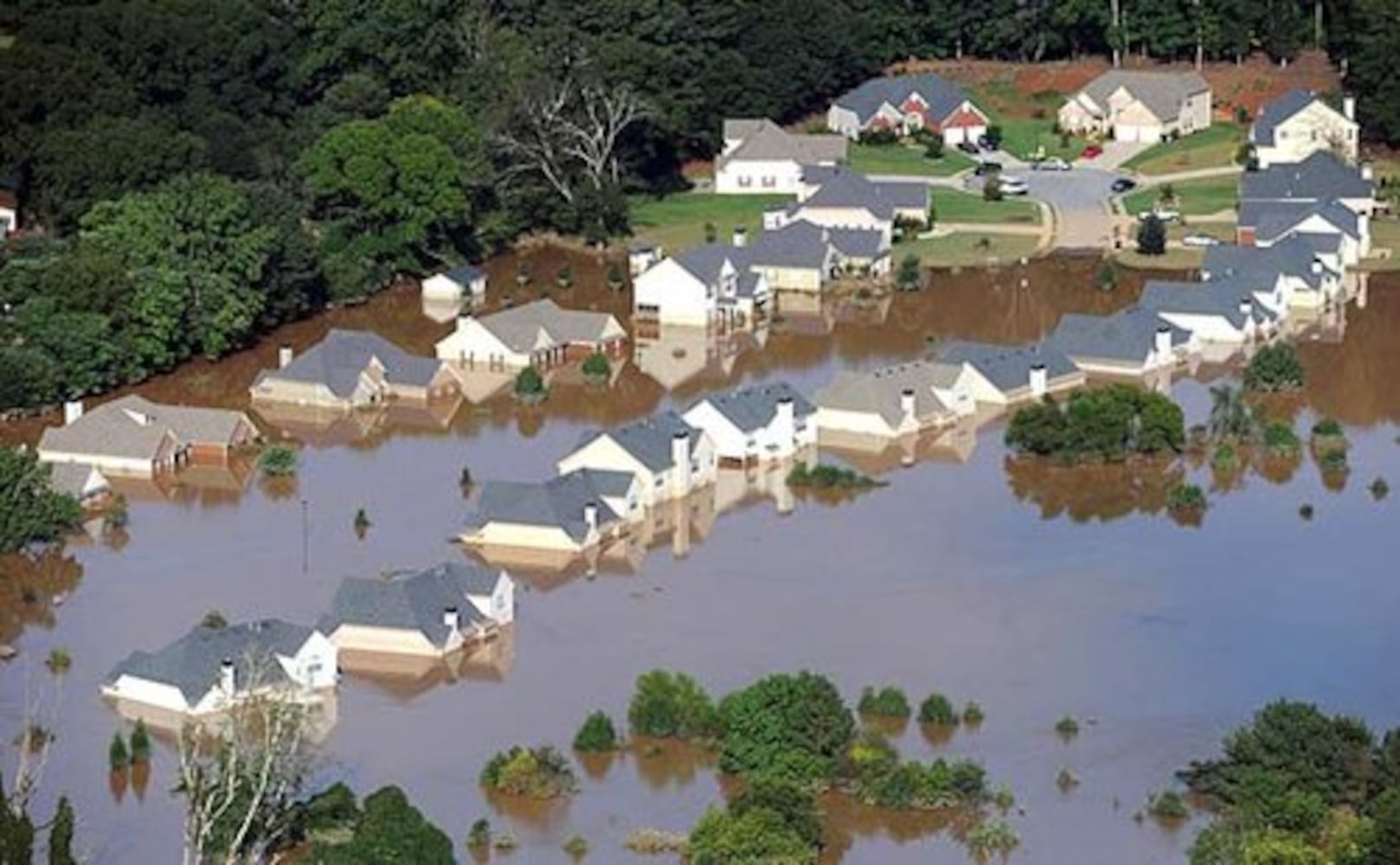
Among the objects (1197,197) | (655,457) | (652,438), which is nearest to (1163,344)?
(652,438)

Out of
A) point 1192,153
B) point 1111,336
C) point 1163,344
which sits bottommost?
point 1192,153

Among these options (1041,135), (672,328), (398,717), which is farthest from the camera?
(1041,135)

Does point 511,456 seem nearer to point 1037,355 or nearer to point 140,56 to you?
point 1037,355

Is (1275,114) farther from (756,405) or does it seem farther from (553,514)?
(553,514)

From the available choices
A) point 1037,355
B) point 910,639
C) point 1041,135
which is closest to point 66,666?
point 910,639

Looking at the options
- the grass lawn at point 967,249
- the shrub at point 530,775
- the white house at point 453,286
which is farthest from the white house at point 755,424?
the grass lawn at point 967,249

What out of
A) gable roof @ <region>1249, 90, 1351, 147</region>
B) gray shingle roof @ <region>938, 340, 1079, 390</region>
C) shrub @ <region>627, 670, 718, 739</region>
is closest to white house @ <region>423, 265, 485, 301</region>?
gray shingle roof @ <region>938, 340, 1079, 390</region>

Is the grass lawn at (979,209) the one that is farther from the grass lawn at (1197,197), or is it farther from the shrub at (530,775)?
the shrub at (530,775)

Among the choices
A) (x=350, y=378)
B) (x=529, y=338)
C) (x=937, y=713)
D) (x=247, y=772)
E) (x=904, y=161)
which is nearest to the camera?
(x=247, y=772)
